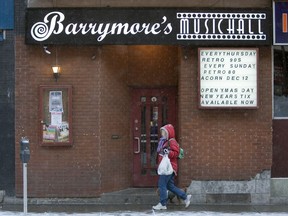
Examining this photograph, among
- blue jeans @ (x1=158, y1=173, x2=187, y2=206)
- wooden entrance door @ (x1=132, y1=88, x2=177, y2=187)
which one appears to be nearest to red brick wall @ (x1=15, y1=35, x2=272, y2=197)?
blue jeans @ (x1=158, y1=173, x2=187, y2=206)

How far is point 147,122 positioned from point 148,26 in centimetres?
237

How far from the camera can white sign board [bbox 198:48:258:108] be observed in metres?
12.0

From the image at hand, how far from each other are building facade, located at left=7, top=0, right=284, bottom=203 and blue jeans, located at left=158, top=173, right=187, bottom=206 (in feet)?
2.36

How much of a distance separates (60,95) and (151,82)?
2.18 m

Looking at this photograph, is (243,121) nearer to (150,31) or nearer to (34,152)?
(150,31)

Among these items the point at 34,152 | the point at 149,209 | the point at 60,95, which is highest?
the point at 60,95

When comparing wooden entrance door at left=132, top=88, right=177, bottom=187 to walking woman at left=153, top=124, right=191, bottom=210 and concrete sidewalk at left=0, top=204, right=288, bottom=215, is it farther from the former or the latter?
walking woman at left=153, top=124, right=191, bottom=210

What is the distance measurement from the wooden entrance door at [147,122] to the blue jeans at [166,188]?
181 centimetres

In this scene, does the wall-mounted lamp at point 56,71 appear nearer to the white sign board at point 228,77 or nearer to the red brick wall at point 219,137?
the red brick wall at point 219,137

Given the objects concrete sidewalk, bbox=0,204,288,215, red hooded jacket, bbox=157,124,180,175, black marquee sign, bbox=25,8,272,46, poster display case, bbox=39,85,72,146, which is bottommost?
concrete sidewalk, bbox=0,204,288,215

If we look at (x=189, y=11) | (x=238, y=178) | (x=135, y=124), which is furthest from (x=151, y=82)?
(x=238, y=178)

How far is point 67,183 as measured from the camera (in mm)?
12070

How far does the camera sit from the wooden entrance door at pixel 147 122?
13.2 m

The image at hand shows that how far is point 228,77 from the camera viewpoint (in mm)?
12070
